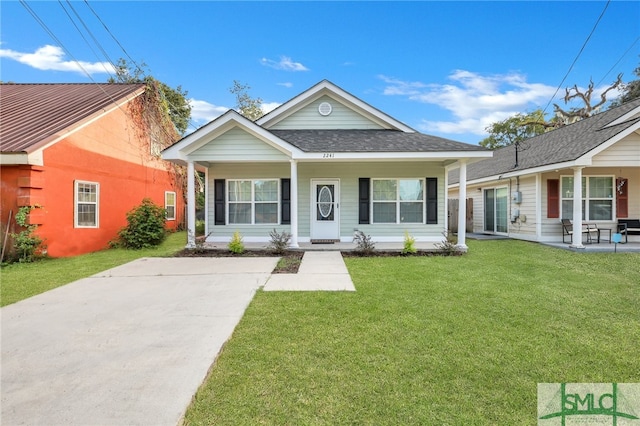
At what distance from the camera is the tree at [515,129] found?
3159cm

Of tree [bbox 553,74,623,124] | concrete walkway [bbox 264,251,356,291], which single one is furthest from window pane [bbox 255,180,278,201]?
tree [bbox 553,74,623,124]

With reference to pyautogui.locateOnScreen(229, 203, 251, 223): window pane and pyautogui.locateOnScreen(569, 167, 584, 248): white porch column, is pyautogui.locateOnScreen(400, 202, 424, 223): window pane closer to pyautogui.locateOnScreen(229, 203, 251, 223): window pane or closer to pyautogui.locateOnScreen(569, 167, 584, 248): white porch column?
pyautogui.locateOnScreen(569, 167, 584, 248): white porch column

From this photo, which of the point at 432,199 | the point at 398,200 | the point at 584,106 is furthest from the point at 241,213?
the point at 584,106

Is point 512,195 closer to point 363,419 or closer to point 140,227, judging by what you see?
point 363,419

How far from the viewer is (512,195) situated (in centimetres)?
1266

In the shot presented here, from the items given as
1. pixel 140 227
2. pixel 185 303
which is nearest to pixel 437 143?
pixel 185 303

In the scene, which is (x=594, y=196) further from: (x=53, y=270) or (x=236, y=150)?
(x=53, y=270)

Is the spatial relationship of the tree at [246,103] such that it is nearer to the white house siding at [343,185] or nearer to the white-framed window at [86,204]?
the white house siding at [343,185]

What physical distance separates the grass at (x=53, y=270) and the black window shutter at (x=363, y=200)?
20.6 ft

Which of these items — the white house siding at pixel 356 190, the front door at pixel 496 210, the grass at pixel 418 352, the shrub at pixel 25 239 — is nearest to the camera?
the grass at pixel 418 352

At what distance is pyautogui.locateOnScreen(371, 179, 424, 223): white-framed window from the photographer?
1092 centimetres

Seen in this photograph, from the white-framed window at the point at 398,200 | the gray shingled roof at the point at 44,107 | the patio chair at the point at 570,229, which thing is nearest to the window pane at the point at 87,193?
the gray shingled roof at the point at 44,107

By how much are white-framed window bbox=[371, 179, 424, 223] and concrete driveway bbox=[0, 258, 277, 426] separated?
6.14 m

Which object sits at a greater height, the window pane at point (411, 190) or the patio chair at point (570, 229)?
the window pane at point (411, 190)
